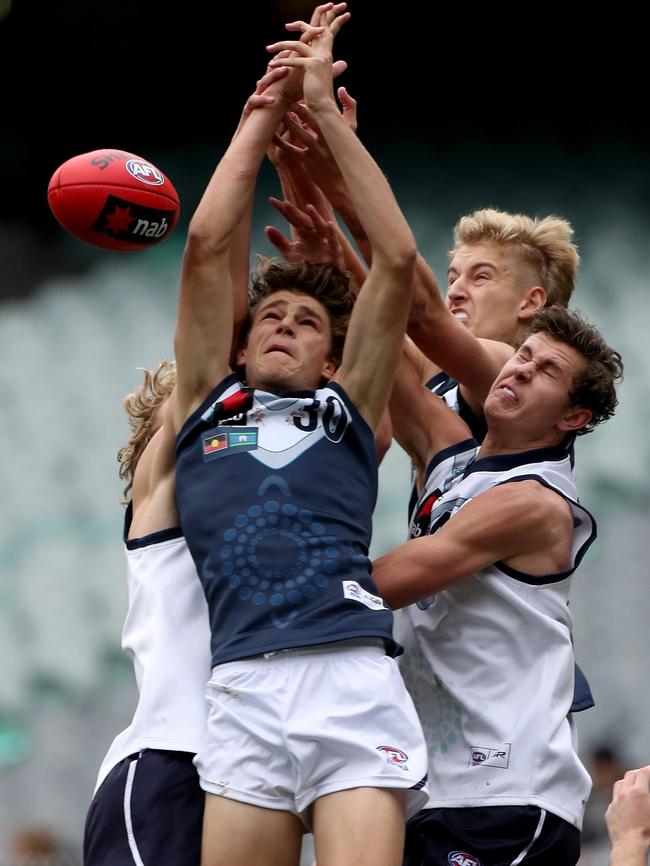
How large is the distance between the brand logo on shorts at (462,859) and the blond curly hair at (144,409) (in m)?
1.28

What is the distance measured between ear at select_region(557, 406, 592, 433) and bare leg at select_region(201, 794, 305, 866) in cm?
137

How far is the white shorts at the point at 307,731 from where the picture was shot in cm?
297

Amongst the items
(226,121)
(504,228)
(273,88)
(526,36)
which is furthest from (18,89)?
(273,88)

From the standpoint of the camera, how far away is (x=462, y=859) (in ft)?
11.2

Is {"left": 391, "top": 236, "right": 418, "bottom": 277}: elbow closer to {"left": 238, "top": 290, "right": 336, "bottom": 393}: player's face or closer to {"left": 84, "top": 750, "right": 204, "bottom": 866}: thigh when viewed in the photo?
{"left": 238, "top": 290, "right": 336, "bottom": 393}: player's face

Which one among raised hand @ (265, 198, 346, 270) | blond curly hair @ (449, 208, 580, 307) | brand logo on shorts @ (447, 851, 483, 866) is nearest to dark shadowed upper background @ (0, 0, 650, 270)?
blond curly hair @ (449, 208, 580, 307)

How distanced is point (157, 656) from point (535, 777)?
1.00m

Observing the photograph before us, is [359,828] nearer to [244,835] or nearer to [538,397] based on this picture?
[244,835]

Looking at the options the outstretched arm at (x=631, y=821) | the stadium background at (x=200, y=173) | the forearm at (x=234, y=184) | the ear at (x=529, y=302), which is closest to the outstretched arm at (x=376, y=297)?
the forearm at (x=234, y=184)

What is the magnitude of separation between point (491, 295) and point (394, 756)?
1956 millimetres

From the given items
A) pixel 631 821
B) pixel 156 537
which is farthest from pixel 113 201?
pixel 631 821

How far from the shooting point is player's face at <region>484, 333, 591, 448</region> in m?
3.73

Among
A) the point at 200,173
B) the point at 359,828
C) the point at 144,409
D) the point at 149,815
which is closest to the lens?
the point at 359,828

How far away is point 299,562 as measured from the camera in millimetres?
3135
